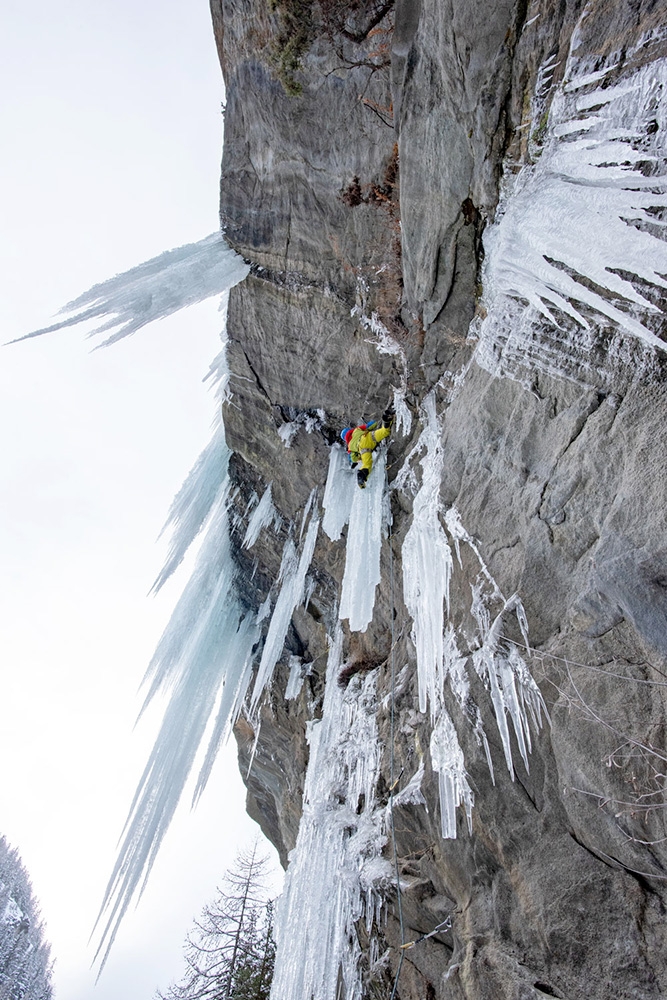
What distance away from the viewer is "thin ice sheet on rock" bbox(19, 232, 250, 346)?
5.84 m

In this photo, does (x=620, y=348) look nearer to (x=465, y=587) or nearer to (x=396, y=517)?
(x=465, y=587)

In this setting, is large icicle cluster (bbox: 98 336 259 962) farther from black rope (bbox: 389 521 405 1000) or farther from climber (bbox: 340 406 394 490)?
black rope (bbox: 389 521 405 1000)

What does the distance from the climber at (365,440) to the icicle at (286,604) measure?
1348 millimetres

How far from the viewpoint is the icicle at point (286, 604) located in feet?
24.1

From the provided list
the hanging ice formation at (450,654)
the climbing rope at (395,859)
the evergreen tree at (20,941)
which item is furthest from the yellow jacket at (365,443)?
the evergreen tree at (20,941)

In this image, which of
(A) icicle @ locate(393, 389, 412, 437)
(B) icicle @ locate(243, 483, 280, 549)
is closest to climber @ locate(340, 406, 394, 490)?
(A) icicle @ locate(393, 389, 412, 437)

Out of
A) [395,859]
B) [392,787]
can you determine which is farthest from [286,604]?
[395,859]

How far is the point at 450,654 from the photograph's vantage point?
4.15 metres

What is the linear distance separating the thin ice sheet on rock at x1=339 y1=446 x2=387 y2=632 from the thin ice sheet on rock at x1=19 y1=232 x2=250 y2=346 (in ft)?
9.55

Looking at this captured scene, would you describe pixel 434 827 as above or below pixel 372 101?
below

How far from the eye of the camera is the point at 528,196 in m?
3.57

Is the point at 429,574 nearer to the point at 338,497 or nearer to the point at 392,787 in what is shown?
the point at 392,787

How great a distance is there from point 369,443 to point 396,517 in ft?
3.12

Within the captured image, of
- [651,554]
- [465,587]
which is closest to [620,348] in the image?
[651,554]
